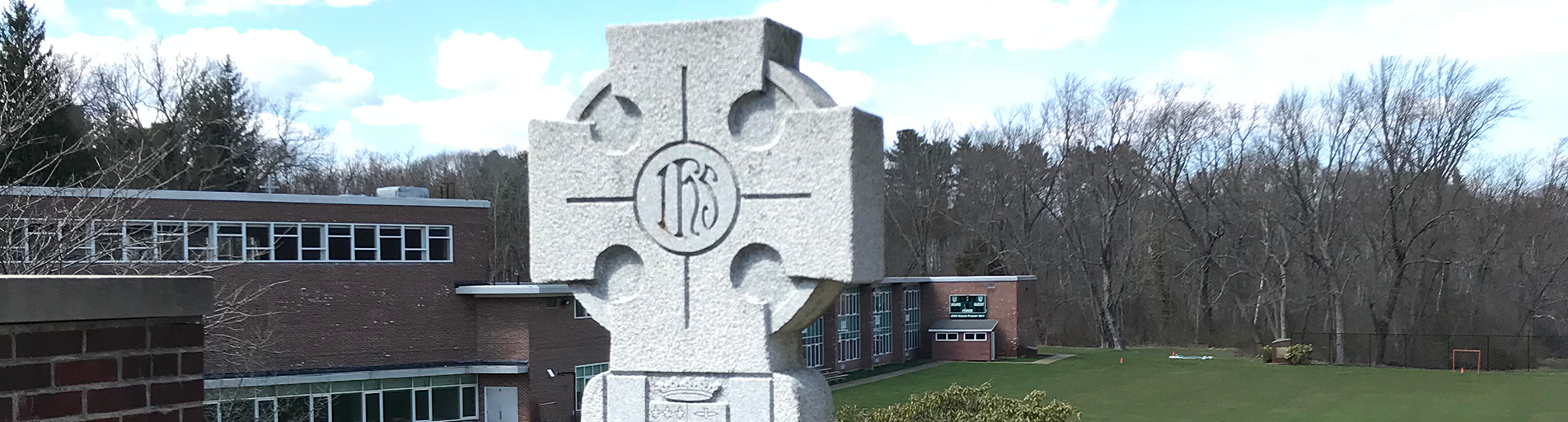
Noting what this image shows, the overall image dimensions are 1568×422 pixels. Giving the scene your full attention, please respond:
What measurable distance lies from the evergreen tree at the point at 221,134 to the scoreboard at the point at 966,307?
1095 inches

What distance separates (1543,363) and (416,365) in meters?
43.1

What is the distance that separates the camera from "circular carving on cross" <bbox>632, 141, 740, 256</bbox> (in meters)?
5.99

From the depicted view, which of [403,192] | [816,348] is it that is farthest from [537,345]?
[816,348]

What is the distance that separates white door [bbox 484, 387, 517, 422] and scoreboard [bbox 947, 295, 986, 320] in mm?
26032

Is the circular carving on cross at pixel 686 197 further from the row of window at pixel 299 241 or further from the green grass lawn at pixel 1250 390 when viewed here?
the green grass lawn at pixel 1250 390

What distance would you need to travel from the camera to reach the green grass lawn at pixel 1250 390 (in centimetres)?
3484

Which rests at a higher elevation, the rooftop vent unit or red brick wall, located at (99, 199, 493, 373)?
the rooftop vent unit

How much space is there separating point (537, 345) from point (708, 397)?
1069 inches

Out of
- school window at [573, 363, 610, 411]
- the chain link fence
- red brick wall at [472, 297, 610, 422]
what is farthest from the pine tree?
the chain link fence

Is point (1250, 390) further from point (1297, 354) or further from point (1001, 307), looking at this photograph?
point (1001, 307)

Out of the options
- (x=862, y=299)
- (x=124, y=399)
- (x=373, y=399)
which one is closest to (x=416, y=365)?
(x=373, y=399)

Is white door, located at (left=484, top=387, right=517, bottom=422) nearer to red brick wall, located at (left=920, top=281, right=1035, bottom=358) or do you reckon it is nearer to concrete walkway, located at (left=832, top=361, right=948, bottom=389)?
concrete walkway, located at (left=832, top=361, right=948, bottom=389)

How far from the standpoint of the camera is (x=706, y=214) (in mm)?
6051

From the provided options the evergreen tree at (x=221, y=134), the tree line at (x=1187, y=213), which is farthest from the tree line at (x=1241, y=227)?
the evergreen tree at (x=221, y=134)
